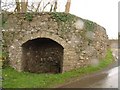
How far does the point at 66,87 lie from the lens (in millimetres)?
12844

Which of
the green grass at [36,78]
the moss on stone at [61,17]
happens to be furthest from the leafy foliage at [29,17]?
the green grass at [36,78]

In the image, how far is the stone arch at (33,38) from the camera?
53.6ft

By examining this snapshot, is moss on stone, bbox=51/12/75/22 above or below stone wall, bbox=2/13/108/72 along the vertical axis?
above

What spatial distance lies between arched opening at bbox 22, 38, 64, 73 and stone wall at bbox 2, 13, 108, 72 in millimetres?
844

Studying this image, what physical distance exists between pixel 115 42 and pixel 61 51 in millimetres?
14190

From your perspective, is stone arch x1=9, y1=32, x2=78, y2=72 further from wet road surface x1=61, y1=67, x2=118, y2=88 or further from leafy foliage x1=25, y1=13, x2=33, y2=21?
wet road surface x1=61, y1=67, x2=118, y2=88

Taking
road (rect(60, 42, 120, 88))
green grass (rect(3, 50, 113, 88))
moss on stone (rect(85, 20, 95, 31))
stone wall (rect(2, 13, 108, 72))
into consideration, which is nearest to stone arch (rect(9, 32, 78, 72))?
stone wall (rect(2, 13, 108, 72))

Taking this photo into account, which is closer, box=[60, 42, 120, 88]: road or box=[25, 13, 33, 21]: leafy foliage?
box=[60, 42, 120, 88]: road

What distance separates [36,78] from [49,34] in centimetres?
308

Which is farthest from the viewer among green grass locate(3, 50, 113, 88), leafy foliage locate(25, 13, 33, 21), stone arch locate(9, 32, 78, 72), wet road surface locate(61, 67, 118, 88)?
leafy foliage locate(25, 13, 33, 21)

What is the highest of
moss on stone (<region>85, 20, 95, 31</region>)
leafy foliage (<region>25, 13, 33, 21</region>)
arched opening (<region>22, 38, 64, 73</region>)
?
leafy foliage (<region>25, 13, 33, 21</region>)

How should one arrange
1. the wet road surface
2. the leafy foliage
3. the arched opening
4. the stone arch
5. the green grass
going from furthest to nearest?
1. the arched opening
2. the leafy foliage
3. the stone arch
4. the wet road surface
5. the green grass

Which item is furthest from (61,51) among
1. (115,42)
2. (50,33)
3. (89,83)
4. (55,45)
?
(115,42)

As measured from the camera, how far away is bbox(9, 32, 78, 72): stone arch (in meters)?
16.3
